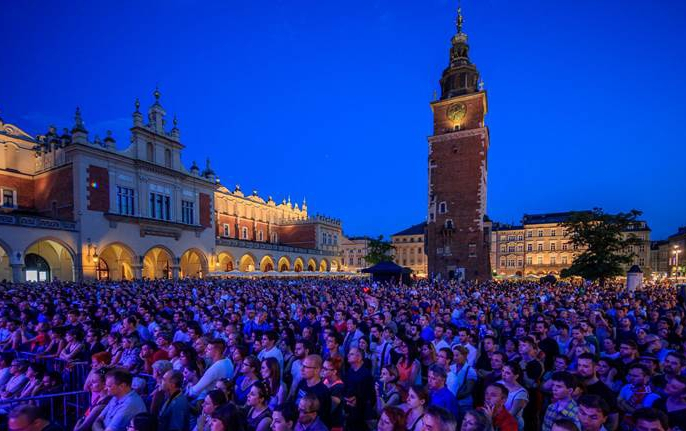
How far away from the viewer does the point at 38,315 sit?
9.92m

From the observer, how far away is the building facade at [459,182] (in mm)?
36625

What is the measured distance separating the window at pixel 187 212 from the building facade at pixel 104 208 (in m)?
0.10

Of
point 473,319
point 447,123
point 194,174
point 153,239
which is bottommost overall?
point 473,319

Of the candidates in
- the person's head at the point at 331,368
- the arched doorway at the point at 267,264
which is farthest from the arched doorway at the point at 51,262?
the person's head at the point at 331,368

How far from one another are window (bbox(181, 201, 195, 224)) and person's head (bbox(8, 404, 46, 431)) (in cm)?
3359

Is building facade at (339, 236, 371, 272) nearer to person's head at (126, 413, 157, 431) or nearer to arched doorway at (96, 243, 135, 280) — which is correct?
arched doorway at (96, 243, 135, 280)

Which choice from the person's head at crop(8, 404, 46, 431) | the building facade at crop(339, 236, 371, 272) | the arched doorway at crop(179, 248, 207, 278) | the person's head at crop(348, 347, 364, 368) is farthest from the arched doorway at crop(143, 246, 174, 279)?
the building facade at crop(339, 236, 371, 272)

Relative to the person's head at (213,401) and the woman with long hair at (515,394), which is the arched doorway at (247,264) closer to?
the person's head at (213,401)

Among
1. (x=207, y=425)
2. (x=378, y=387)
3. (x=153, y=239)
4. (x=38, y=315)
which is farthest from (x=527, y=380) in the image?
(x=153, y=239)

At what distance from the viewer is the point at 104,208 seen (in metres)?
28.0

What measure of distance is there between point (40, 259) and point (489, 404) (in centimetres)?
3462

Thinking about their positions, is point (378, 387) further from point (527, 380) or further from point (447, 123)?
point (447, 123)

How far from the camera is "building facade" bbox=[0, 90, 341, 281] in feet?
84.5

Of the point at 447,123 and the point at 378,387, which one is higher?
the point at 447,123
